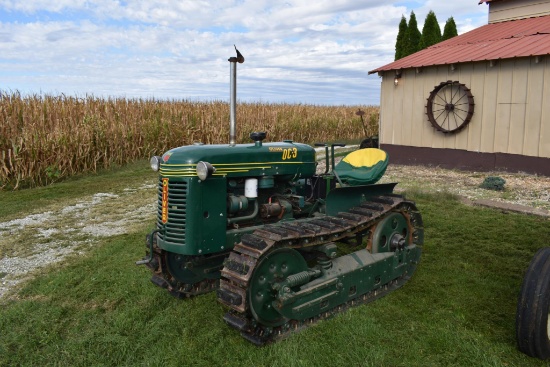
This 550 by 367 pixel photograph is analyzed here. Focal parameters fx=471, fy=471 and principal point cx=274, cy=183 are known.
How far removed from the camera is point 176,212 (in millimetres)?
3803

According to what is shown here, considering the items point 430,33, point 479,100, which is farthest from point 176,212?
point 430,33

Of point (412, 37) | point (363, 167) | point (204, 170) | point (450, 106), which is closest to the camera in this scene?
point (204, 170)

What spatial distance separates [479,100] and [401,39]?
15.9m

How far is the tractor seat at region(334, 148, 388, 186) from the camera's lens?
16.2 ft

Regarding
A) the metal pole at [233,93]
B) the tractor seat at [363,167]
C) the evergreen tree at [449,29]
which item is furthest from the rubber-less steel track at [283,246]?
the evergreen tree at [449,29]

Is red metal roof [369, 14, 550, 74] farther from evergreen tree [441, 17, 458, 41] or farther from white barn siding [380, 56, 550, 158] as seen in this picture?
evergreen tree [441, 17, 458, 41]

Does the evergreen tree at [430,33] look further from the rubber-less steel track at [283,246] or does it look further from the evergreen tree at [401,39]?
the rubber-less steel track at [283,246]

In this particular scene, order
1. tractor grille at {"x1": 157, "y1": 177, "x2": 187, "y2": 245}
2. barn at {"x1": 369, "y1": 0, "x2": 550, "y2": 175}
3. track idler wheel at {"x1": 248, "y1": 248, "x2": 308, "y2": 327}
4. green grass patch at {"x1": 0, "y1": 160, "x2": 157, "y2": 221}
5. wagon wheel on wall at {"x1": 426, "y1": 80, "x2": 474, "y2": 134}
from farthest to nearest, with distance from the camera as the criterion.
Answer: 1. wagon wheel on wall at {"x1": 426, "y1": 80, "x2": 474, "y2": 134}
2. barn at {"x1": 369, "y1": 0, "x2": 550, "y2": 175}
3. green grass patch at {"x1": 0, "y1": 160, "x2": 157, "y2": 221}
4. tractor grille at {"x1": 157, "y1": 177, "x2": 187, "y2": 245}
5. track idler wheel at {"x1": 248, "y1": 248, "x2": 308, "y2": 327}

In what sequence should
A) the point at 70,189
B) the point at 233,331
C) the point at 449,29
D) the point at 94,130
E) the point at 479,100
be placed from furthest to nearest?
the point at 449,29 < the point at 94,130 < the point at 479,100 < the point at 70,189 < the point at 233,331

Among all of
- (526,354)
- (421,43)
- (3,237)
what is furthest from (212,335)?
(421,43)

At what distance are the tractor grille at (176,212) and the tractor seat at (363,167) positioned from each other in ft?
6.23

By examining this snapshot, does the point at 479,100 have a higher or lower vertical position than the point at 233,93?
higher

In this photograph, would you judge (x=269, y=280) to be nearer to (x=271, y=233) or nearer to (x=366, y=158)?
(x=271, y=233)

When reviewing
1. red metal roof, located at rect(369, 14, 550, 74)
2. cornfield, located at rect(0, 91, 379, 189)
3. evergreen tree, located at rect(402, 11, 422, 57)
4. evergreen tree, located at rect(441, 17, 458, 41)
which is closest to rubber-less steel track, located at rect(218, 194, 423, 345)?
red metal roof, located at rect(369, 14, 550, 74)
